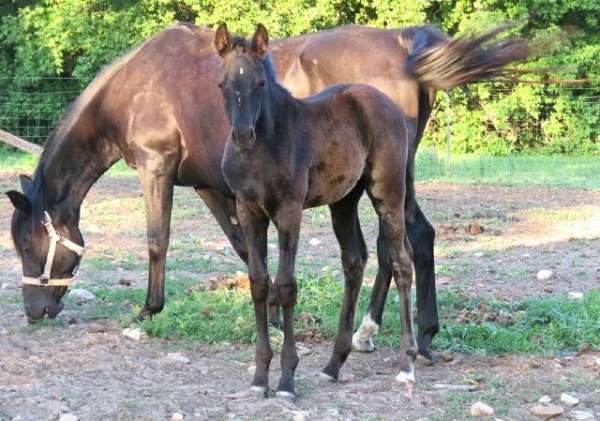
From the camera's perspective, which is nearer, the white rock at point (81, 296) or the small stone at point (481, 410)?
the small stone at point (481, 410)

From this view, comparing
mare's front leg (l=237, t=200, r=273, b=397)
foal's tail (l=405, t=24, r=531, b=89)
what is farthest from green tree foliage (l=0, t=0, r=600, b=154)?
mare's front leg (l=237, t=200, r=273, b=397)

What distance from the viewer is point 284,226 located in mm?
4836

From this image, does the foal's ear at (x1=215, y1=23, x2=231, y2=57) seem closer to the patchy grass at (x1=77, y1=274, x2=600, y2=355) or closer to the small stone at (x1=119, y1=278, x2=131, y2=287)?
→ the patchy grass at (x1=77, y1=274, x2=600, y2=355)

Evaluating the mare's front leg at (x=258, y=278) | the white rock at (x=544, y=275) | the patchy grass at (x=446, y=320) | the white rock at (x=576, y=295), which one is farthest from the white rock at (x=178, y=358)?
the white rock at (x=544, y=275)

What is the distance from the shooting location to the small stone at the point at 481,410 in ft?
15.1

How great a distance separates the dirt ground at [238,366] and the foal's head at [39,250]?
224 millimetres

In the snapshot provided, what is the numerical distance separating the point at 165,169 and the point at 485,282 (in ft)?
9.93

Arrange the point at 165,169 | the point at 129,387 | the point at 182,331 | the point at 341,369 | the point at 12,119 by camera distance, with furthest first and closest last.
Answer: the point at 12,119 < the point at 165,169 < the point at 182,331 < the point at 341,369 < the point at 129,387

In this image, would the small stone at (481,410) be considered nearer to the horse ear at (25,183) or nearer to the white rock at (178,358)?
the white rock at (178,358)

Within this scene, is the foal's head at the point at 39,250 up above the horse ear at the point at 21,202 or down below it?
below

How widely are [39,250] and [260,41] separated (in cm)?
298

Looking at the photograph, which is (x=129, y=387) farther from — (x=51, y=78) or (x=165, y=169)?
(x=51, y=78)

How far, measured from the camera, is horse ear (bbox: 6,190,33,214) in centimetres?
669

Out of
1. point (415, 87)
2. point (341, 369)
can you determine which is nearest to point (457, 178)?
point (415, 87)
